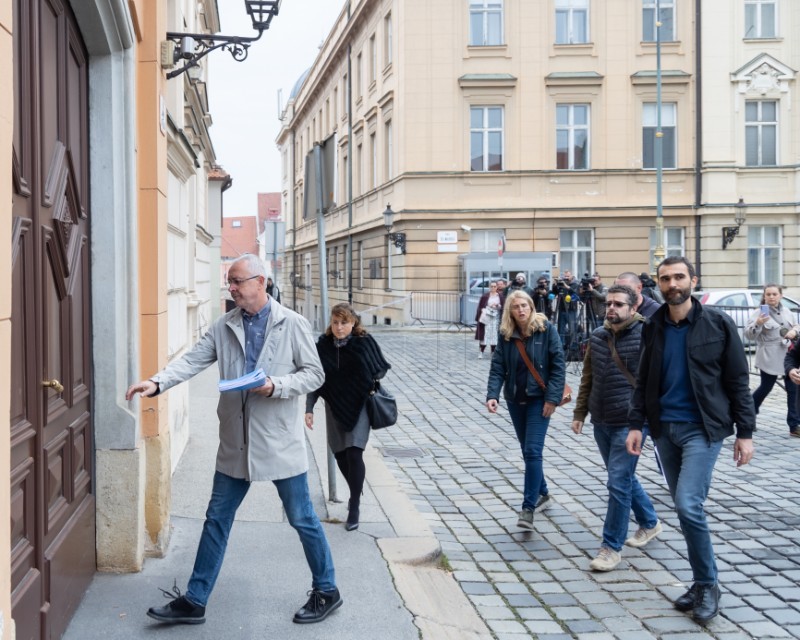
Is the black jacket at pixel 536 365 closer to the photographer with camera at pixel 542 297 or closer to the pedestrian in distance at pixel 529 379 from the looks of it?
the pedestrian in distance at pixel 529 379

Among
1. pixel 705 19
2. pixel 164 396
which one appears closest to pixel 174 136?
pixel 164 396

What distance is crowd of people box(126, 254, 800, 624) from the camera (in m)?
4.72

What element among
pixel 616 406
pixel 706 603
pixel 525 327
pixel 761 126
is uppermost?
pixel 761 126

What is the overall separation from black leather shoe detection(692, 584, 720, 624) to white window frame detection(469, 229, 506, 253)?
26.7 meters

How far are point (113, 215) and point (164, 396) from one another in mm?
1290

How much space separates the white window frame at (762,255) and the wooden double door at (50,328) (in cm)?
2924

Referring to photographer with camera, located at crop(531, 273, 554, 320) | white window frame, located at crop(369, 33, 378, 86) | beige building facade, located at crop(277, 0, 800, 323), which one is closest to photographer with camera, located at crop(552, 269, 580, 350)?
photographer with camera, located at crop(531, 273, 554, 320)

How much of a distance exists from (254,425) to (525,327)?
293cm

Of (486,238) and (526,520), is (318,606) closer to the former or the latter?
(526,520)

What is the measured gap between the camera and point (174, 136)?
835cm

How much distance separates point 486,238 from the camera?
31656mm

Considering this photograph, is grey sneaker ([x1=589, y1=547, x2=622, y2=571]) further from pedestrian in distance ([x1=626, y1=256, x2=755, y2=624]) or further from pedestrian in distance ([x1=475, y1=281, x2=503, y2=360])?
pedestrian in distance ([x1=475, y1=281, x2=503, y2=360])

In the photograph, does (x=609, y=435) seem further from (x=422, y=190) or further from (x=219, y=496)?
(x=422, y=190)

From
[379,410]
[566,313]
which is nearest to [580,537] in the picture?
[379,410]
